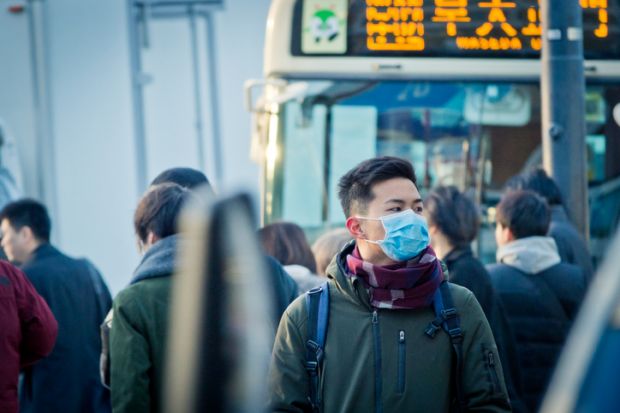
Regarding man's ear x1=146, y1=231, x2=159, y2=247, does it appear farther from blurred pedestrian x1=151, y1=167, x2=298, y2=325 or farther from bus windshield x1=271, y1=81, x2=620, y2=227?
bus windshield x1=271, y1=81, x2=620, y2=227

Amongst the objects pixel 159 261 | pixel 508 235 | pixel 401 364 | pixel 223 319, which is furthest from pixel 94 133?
pixel 223 319

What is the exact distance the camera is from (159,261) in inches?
146

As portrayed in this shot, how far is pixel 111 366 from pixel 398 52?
12.9 ft

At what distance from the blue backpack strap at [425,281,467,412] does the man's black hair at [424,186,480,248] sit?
1625 mm

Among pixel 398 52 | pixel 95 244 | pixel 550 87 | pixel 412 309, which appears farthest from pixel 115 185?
pixel 412 309

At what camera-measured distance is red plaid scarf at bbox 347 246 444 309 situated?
3227 mm

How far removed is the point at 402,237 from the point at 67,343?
3.00 m

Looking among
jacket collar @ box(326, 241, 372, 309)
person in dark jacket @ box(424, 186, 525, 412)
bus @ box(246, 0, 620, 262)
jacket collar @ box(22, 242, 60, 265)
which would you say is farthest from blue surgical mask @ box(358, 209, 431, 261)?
bus @ box(246, 0, 620, 262)

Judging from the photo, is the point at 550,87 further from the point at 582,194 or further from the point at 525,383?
the point at 525,383

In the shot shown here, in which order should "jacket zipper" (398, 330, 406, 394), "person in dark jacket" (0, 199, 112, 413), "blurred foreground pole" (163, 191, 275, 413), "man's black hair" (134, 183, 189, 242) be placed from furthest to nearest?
"person in dark jacket" (0, 199, 112, 413) → "man's black hair" (134, 183, 189, 242) → "jacket zipper" (398, 330, 406, 394) → "blurred foreground pole" (163, 191, 275, 413)

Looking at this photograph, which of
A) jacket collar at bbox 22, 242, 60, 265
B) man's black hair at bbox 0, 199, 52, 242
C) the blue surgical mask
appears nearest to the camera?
the blue surgical mask

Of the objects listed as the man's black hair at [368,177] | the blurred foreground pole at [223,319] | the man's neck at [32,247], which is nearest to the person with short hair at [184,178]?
the man's black hair at [368,177]

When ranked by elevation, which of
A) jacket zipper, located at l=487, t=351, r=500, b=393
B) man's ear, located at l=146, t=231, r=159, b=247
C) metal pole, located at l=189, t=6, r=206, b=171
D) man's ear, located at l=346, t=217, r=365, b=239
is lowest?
jacket zipper, located at l=487, t=351, r=500, b=393

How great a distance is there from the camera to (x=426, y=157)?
7.21 m
